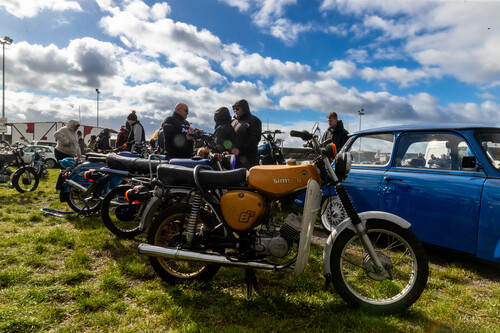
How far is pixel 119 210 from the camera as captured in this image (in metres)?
4.14

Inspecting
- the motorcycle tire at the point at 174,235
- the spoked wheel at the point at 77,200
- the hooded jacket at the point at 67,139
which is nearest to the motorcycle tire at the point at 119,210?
the motorcycle tire at the point at 174,235

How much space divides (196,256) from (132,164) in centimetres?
222

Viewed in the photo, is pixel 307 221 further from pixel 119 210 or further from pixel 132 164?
pixel 132 164

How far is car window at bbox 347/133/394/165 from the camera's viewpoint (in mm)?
4344

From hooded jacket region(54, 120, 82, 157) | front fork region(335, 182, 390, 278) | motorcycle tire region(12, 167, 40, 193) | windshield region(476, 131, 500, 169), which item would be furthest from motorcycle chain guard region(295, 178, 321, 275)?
motorcycle tire region(12, 167, 40, 193)

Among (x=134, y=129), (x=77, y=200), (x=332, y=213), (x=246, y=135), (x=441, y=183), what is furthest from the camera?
(x=134, y=129)

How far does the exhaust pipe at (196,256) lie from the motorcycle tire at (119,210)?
1360mm

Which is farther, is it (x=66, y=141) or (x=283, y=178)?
(x=66, y=141)

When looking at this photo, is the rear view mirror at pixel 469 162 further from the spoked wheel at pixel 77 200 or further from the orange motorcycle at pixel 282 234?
the spoked wheel at pixel 77 200

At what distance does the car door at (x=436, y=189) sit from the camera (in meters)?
3.35

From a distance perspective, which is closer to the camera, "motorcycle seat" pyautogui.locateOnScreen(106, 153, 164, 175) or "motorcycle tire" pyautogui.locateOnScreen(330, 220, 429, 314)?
"motorcycle tire" pyautogui.locateOnScreen(330, 220, 429, 314)

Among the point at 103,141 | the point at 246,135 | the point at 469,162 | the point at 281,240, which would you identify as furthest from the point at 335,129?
the point at 103,141

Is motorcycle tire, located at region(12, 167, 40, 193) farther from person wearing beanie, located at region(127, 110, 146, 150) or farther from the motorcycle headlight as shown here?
Answer: the motorcycle headlight

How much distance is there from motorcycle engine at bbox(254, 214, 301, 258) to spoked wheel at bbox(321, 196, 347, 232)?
2.12 m
